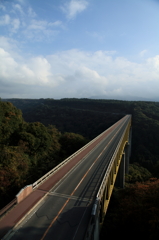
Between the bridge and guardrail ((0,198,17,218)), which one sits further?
guardrail ((0,198,17,218))

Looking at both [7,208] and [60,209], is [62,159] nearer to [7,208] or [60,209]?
[60,209]

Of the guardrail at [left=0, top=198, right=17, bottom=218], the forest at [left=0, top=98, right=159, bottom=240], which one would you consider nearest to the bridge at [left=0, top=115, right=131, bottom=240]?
the guardrail at [left=0, top=198, right=17, bottom=218]

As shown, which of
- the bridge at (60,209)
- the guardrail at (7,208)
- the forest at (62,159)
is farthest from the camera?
the forest at (62,159)

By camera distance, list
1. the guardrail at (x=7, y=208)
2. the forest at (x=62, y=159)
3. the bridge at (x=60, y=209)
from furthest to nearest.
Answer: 1. the forest at (x=62, y=159)
2. the guardrail at (x=7, y=208)
3. the bridge at (x=60, y=209)

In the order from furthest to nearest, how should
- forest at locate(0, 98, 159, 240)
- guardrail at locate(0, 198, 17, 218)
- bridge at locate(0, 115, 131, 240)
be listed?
1. forest at locate(0, 98, 159, 240)
2. guardrail at locate(0, 198, 17, 218)
3. bridge at locate(0, 115, 131, 240)

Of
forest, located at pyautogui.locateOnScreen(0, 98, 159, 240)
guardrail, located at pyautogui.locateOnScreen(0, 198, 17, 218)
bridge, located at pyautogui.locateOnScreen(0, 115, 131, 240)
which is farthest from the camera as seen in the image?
forest, located at pyautogui.locateOnScreen(0, 98, 159, 240)

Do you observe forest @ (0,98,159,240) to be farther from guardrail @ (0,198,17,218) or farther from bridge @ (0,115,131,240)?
guardrail @ (0,198,17,218)

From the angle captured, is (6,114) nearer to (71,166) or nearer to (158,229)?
(71,166)

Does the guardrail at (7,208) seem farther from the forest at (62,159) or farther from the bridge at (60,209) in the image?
the forest at (62,159)

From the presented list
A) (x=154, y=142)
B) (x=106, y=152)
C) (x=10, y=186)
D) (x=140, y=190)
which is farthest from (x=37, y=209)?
(x=154, y=142)

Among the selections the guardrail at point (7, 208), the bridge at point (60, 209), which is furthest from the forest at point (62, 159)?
the guardrail at point (7, 208)

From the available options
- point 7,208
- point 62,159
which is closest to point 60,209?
point 7,208
